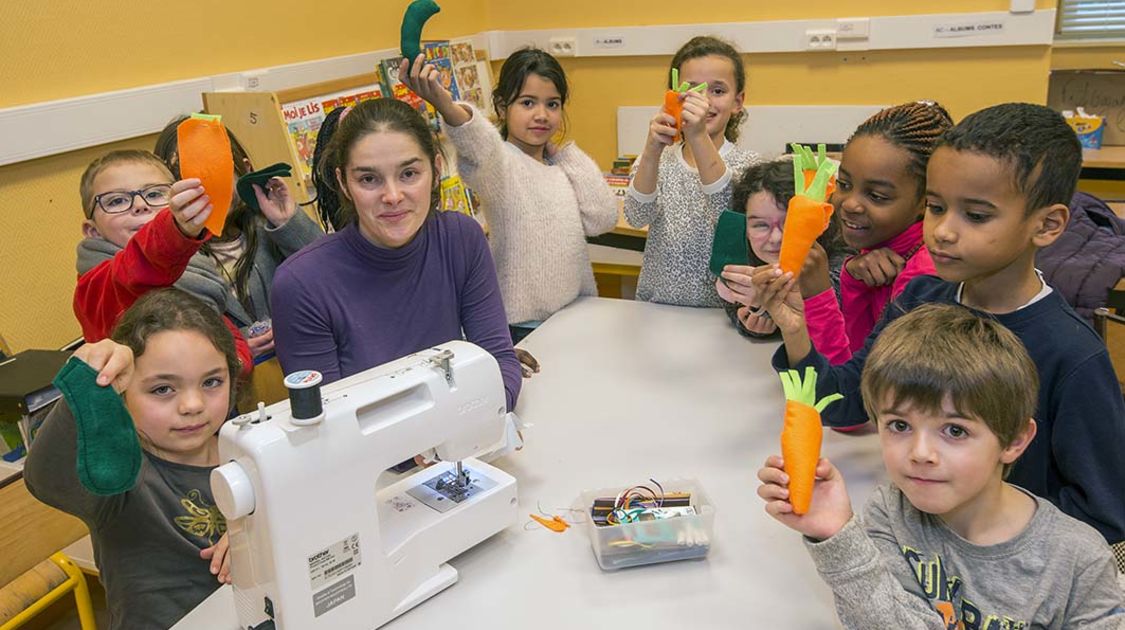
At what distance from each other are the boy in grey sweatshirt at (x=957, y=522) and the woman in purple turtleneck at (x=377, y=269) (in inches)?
30.5

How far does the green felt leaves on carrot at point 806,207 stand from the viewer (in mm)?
1465

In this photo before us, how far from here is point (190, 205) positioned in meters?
1.38

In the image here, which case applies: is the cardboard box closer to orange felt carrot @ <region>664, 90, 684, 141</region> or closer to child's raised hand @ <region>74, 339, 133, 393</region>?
orange felt carrot @ <region>664, 90, 684, 141</region>

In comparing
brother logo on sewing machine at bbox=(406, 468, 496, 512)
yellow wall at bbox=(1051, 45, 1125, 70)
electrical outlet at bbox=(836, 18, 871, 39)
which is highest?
electrical outlet at bbox=(836, 18, 871, 39)

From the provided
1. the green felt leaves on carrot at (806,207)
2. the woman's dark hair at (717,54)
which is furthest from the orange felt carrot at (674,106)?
the green felt leaves on carrot at (806,207)

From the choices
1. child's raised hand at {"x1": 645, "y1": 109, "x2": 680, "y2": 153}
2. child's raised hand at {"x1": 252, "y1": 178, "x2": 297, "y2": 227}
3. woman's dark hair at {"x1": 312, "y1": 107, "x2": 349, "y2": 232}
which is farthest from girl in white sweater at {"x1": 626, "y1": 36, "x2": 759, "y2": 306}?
child's raised hand at {"x1": 252, "y1": 178, "x2": 297, "y2": 227}

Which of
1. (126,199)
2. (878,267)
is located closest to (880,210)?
(878,267)

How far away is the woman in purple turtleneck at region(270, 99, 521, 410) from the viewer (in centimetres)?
157

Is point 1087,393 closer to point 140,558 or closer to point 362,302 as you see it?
point 362,302

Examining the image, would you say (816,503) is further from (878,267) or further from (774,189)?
(774,189)

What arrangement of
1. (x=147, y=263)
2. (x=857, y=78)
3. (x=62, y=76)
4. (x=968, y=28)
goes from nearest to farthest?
(x=147, y=263)
(x=62, y=76)
(x=968, y=28)
(x=857, y=78)

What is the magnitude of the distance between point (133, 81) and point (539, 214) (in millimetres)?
1424

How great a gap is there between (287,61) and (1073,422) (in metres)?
2.98

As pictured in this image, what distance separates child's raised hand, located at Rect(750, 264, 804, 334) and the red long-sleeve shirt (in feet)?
3.38
